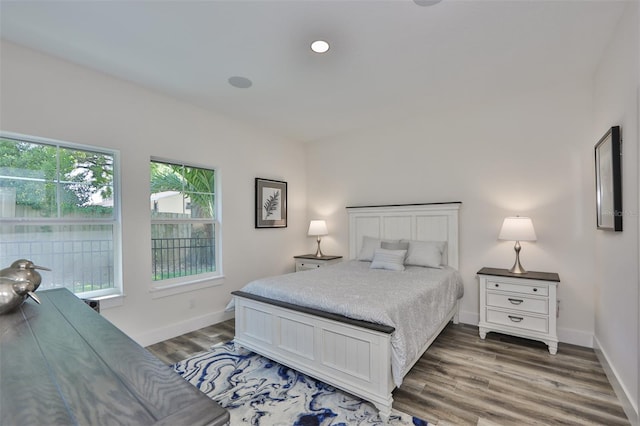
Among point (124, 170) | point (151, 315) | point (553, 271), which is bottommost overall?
point (151, 315)

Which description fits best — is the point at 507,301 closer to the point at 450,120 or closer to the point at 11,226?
the point at 450,120

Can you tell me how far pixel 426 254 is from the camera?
3607 mm

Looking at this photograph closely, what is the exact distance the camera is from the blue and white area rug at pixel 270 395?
6.41ft

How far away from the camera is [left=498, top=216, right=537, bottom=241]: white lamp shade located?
300 centimetres

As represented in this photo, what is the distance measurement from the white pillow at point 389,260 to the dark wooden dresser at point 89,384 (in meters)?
2.88

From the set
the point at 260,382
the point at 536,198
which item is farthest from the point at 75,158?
the point at 536,198

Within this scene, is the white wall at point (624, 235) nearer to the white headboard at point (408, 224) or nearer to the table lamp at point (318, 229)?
the white headboard at point (408, 224)

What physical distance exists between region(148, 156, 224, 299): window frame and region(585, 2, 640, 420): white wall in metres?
3.85

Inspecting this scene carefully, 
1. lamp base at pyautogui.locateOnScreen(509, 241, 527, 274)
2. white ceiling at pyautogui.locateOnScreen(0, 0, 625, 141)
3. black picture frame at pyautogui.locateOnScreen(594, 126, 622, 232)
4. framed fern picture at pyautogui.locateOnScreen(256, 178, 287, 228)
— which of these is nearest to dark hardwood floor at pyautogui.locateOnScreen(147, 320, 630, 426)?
lamp base at pyautogui.locateOnScreen(509, 241, 527, 274)

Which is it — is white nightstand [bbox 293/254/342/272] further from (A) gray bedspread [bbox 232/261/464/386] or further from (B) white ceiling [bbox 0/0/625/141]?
(B) white ceiling [bbox 0/0/625/141]

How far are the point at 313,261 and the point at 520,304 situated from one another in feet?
8.68

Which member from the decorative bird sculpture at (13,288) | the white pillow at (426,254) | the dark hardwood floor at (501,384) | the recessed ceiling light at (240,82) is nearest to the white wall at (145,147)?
the dark hardwood floor at (501,384)

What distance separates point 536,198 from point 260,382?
11.1ft

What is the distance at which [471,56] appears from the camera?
101 inches
